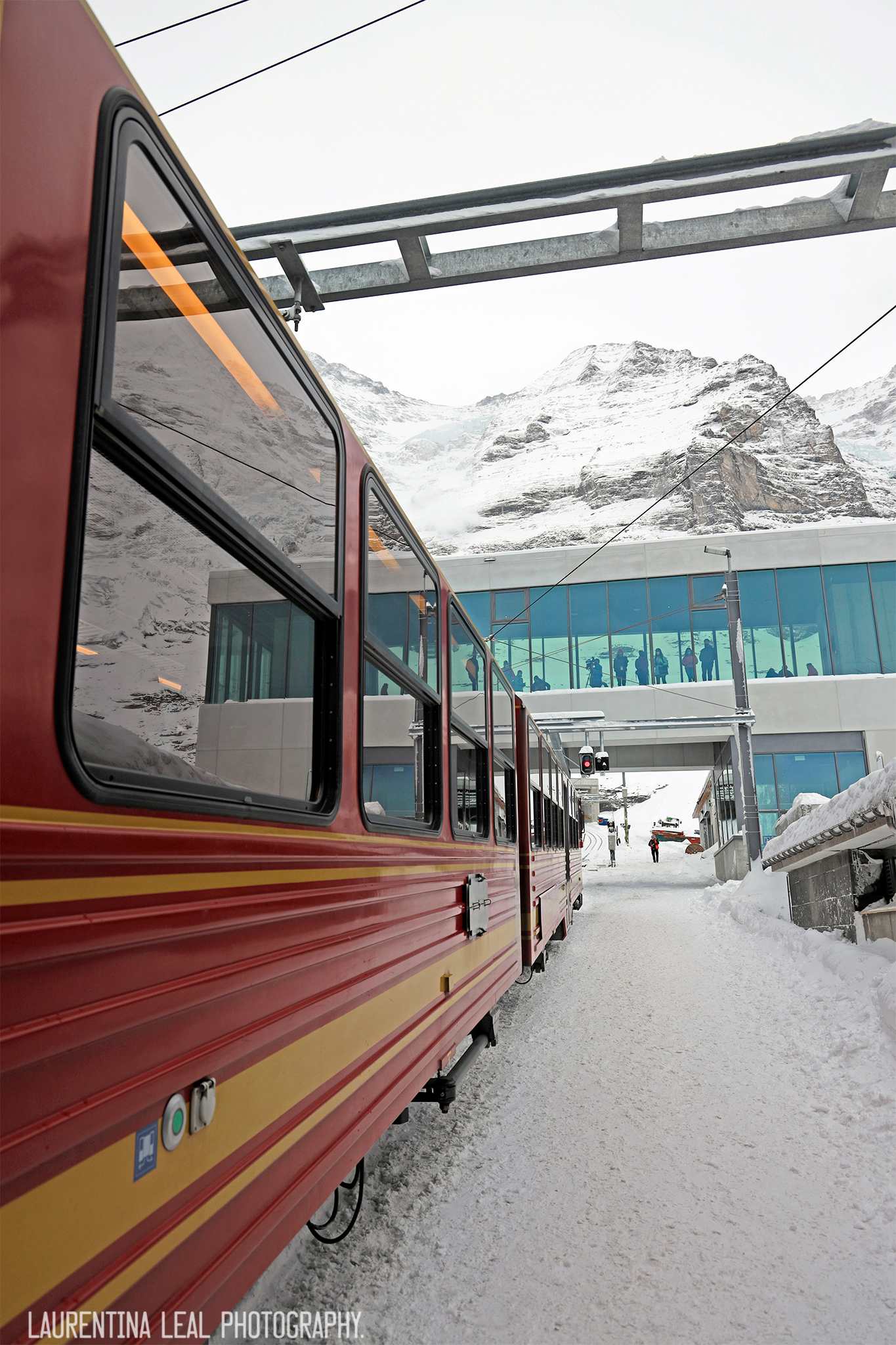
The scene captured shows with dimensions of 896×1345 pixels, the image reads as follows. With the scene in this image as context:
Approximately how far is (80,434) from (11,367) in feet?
0.44

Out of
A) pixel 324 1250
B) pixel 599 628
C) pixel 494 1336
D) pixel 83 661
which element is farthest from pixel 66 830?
pixel 599 628

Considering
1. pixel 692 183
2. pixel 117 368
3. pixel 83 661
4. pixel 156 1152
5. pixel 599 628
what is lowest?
pixel 156 1152

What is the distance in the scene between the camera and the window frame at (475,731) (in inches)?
157

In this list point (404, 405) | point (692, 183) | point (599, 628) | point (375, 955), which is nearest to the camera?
point (375, 955)

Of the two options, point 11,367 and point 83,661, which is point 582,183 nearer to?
point 83,661

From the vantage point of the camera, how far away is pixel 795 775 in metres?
24.3

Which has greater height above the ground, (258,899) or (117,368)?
(117,368)

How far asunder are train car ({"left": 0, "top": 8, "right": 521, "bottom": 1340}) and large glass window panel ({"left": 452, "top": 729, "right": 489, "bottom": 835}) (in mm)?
965

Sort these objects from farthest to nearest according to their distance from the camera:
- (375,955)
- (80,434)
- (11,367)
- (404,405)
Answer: (404,405) → (375,955) → (80,434) → (11,367)

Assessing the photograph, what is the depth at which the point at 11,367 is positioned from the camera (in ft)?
3.67

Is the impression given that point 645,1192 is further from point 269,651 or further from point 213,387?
point 213,387

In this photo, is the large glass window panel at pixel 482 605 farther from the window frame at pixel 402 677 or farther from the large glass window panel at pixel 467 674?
the window frame at pixel 402 677

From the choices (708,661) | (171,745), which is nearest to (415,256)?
(171,745)

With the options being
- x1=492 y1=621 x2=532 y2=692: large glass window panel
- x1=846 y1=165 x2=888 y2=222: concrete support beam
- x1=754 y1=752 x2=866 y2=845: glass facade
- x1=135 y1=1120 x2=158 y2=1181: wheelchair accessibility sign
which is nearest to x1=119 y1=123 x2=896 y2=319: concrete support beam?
x1=846 y1=165 x2=888 y2=222: concrete support beam
